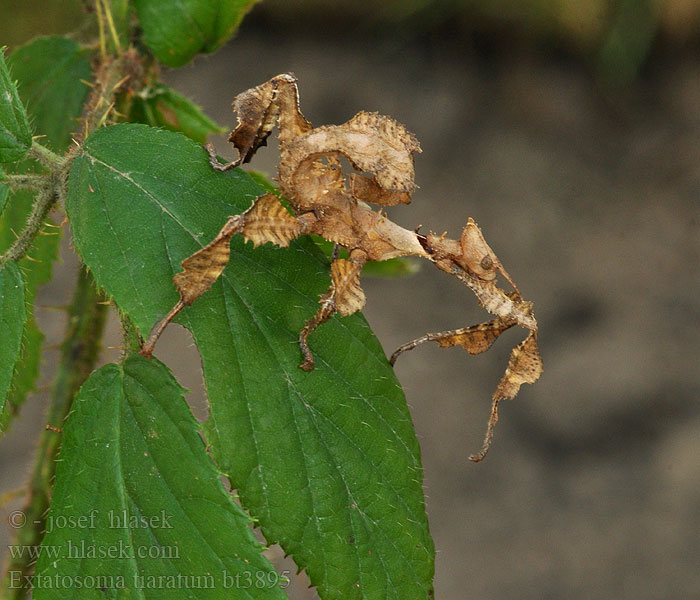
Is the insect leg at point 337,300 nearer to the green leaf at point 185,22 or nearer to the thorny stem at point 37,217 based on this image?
the thorny stem at point 37,217

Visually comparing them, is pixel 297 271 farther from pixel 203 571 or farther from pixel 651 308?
pixel 651 308

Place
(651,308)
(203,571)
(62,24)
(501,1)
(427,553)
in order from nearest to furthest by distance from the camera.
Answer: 1. (203,571)
2. (427,553)
3. (62,24)
4. (651,308)
5. (501,1)

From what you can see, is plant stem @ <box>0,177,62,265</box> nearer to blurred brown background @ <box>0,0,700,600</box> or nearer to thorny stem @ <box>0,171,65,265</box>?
thorny stem @ <box>0,171,65,265</box>

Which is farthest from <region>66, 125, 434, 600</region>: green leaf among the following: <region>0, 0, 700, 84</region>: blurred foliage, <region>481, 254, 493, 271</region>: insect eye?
<region>0, 0, 700, 84</region>: blurred foliage

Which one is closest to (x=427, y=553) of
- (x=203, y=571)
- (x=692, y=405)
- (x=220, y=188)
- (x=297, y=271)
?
(x=203, y=571)

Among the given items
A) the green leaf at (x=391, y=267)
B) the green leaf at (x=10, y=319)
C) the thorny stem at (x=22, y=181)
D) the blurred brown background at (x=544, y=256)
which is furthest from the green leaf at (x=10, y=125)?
the blurred brown background at (x=544, y=256)
